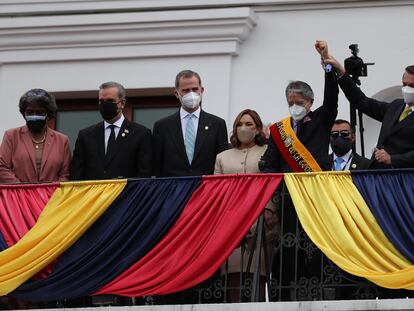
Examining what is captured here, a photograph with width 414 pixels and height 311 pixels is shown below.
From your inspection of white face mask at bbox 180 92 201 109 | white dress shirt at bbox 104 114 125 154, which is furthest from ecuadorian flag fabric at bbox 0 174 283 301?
white face mask at bbox 180 92 201 109

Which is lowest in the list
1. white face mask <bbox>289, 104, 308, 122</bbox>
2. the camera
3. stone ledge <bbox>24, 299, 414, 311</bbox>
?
stone ledge <bbox>24, 299, 414, 311</bbox>

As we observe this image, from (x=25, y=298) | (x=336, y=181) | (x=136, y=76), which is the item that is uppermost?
(x=136, y=76)

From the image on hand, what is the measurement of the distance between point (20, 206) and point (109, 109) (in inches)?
45.9

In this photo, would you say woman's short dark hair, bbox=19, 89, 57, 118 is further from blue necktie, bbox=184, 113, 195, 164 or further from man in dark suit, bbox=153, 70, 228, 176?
blue necktie, bbox=184, 113, 195, 164

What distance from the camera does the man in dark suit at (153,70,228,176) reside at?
16.6m

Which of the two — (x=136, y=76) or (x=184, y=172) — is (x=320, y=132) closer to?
(x=184, y=172)

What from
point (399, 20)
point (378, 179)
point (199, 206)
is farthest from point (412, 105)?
point (399, 20)

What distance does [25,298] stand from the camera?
16125 millimetres

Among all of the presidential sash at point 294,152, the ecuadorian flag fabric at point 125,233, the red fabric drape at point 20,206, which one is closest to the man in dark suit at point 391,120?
the presidential sash at point 294,152

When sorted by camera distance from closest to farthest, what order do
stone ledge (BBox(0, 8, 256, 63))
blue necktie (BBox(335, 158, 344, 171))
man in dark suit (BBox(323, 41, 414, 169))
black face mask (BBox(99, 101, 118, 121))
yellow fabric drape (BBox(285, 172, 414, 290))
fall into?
yellow fabric drape (BBox(285, 172, 414, 290)), man in dark suit (BBox(323, 41, 414, 169)), blue necktie (BBox(335, 158, 344, 171)), black face mask (BBox(99, 101, 118, 121)), stone ledge (BBox(0, 8, 256, 63))

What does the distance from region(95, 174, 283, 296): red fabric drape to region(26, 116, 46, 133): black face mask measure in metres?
1.63

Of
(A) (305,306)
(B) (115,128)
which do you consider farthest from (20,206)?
(A) (305,306)

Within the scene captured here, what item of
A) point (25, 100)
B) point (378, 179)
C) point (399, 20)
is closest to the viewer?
point (378, 179)

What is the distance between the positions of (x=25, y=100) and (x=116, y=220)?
1441 millimetres
